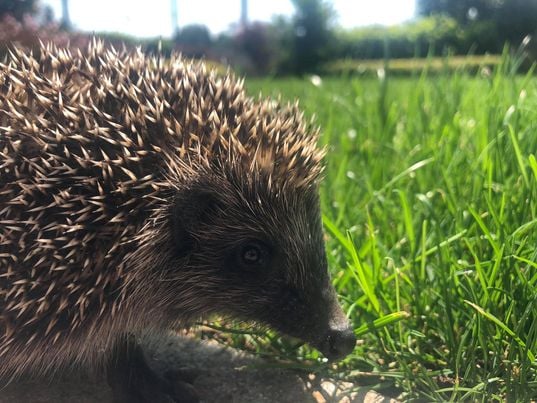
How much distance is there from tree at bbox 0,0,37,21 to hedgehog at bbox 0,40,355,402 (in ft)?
13.5

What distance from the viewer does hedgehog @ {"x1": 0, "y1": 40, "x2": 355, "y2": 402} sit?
1716 mm

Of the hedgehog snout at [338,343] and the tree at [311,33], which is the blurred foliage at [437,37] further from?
the tree at [311,33]

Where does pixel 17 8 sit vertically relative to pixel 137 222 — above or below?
above

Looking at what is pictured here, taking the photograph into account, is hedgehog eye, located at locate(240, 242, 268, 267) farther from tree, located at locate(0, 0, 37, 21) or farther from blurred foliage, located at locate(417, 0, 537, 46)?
tree, located at locate(0, 0, 37, 21)

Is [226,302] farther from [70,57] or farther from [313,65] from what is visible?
[313,65]

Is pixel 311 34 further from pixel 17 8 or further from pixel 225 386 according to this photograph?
pixel 225 386

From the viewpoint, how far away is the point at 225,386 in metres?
1.93

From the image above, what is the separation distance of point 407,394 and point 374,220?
3.45ft

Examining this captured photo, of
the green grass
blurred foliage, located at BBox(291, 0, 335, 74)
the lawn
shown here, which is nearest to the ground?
the lawn

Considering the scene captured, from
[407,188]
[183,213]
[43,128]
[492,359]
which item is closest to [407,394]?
[492,359]

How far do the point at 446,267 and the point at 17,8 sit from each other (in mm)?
5664

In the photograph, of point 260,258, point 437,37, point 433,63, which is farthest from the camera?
point 437,37

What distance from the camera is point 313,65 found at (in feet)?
73.9

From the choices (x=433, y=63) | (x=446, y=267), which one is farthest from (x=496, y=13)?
(x=446, y=267)
